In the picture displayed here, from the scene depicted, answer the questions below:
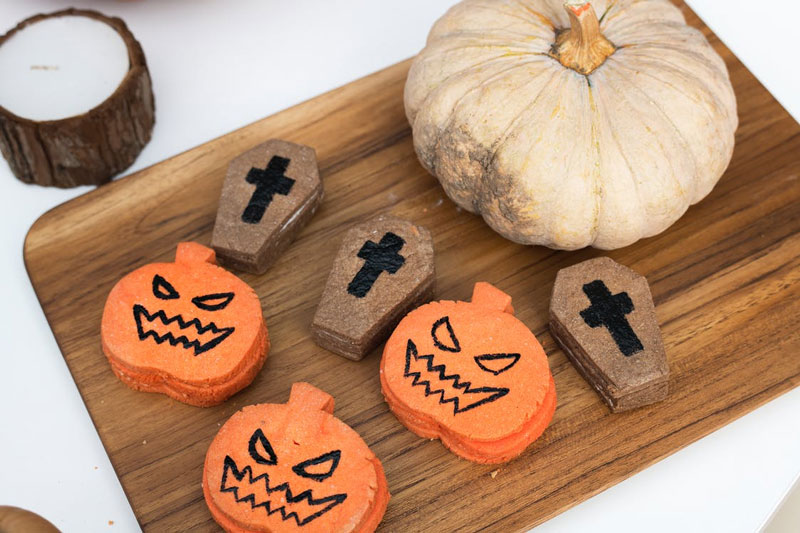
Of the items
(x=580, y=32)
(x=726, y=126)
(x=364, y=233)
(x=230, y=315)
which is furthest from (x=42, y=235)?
(x=726, y=126)

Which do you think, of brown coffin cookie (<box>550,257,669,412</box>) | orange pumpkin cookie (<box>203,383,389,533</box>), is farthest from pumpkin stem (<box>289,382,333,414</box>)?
brown coffin cookie (<box>550,257,669,412</box>)

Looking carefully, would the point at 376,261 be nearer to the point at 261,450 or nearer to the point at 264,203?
the point at 264,203

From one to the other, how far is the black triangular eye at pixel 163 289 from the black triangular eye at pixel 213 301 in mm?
46

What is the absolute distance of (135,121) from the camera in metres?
2.53

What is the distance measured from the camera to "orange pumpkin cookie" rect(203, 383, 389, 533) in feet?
6.36

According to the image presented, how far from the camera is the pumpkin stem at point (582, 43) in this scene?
7.04ft

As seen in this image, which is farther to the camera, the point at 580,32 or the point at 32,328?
the point at 32,328

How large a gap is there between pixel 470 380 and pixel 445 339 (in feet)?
0.34

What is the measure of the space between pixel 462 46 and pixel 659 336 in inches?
30.1

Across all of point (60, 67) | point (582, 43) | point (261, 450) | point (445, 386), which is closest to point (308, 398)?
point (261, 450)

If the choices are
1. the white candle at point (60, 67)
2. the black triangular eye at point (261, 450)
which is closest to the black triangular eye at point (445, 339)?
the black triangular eye at point (261, 450)

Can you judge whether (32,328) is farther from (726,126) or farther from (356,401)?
(726,126)

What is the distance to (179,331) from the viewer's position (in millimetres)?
2137

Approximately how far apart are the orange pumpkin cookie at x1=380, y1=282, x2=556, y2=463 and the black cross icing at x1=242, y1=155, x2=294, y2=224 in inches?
16.5
